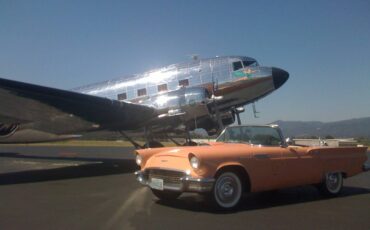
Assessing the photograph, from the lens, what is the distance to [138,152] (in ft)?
25.4

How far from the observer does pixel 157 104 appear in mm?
14727

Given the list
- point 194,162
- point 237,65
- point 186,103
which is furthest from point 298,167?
point 237,65

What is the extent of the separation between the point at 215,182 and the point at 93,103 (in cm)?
744

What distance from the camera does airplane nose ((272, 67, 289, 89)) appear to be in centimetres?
1549

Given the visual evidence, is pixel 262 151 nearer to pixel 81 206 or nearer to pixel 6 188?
pixel 81 206

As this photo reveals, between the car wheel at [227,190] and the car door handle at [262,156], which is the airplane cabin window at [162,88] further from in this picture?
the car wheel at [227,190]

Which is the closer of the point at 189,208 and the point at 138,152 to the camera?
the point at 189,208

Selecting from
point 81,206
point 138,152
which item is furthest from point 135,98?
point 81,206

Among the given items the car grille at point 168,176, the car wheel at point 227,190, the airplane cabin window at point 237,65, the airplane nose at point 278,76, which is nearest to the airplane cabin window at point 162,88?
the airplane cabin window at point 237,65

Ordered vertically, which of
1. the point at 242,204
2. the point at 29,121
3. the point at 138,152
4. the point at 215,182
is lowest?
the point at 242,204

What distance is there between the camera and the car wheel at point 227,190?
6.46m

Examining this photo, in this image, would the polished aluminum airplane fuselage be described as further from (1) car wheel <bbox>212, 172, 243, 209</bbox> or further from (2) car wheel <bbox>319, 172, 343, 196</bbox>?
(1) car wheel <bbox>212, 172, 243, 209</bbox>

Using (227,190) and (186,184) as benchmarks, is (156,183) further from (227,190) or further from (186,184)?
(227,190)

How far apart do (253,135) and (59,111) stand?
780 centimetres
